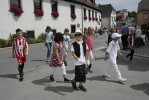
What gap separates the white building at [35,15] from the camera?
1925cm

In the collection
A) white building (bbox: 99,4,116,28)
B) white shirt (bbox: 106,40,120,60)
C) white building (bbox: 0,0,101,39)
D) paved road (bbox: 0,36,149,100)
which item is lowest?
paved road (bbox: 0,36,149,100)

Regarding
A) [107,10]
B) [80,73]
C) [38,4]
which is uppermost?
[107,10]

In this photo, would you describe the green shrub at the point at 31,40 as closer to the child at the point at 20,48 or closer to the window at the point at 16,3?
the window at the point at 16,3

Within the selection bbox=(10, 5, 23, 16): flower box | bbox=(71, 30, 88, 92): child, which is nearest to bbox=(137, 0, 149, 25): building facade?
bbox=(10, 5, 23, 16): flower box

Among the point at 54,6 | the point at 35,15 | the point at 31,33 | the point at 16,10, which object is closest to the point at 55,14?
the point at 54,6

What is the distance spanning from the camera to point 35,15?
22938mm

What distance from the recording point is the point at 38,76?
807 centimetres

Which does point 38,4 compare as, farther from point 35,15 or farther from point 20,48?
point 20,48

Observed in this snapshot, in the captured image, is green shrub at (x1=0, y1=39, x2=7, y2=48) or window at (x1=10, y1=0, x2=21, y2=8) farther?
window at (x1=10, y1=0, x2=21, y2=8)

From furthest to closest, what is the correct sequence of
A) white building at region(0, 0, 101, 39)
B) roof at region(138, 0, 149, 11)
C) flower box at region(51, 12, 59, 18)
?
roof at region(138, 0, 149, 11) → flower box at region(51, 12, 59, 18) → white building at region(0, 0, 101, 39)

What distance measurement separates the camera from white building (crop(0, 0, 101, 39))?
19.2 metres

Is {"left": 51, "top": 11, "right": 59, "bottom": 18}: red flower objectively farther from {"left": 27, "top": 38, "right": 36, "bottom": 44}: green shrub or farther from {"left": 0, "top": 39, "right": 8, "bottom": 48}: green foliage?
{"left": 0, "top": 39, "right": 8, "bottom": 48}: green foliage

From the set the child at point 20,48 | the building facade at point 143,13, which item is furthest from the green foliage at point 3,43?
the building facade at point 143,13

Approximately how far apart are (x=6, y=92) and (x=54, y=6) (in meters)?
21.9
